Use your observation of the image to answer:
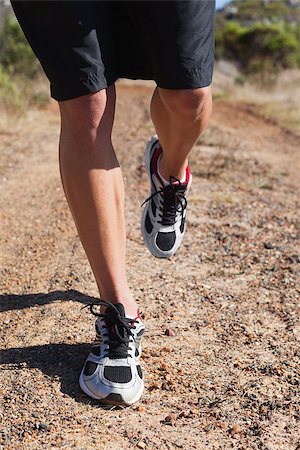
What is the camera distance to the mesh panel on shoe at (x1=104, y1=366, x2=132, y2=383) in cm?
194

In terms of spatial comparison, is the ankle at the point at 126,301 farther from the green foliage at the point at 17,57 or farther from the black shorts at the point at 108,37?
the green foliage at the point at 17,57

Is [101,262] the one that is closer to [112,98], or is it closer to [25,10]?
[112,98]

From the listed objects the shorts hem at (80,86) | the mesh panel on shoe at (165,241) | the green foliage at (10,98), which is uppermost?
the shorts hem at (80,86)

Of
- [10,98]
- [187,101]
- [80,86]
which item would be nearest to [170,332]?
[187,101]

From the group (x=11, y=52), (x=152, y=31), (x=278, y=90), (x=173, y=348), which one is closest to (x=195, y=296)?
(x=173, y=348)

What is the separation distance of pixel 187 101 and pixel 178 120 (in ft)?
0.48

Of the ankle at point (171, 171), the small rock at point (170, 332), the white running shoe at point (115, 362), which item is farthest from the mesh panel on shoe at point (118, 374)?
the ankle at point (171, 171)

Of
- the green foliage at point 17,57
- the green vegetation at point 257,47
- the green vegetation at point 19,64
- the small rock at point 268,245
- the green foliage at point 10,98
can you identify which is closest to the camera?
the small rock at point 268,245

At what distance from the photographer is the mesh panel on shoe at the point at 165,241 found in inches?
102

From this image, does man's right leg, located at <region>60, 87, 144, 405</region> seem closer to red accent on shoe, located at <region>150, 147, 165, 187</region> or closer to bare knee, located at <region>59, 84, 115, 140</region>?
bare knee, located at <region>59, 84, 115, 140</region>

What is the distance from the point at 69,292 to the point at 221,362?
75 centimetres

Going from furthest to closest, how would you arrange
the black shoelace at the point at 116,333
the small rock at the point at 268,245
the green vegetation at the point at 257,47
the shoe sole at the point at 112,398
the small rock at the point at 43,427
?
the green vegetation at the point at 257,47 → the small rock at the point at 268,245 → the black shoelace at the point at 116,333 → the shoe sole at the point at 112,398 → the small rock at the point at 43,427

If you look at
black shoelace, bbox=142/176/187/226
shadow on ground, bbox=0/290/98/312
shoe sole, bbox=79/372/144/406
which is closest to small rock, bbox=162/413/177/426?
shoe sole, bbox=79/372/144/406

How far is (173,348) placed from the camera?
229cm
